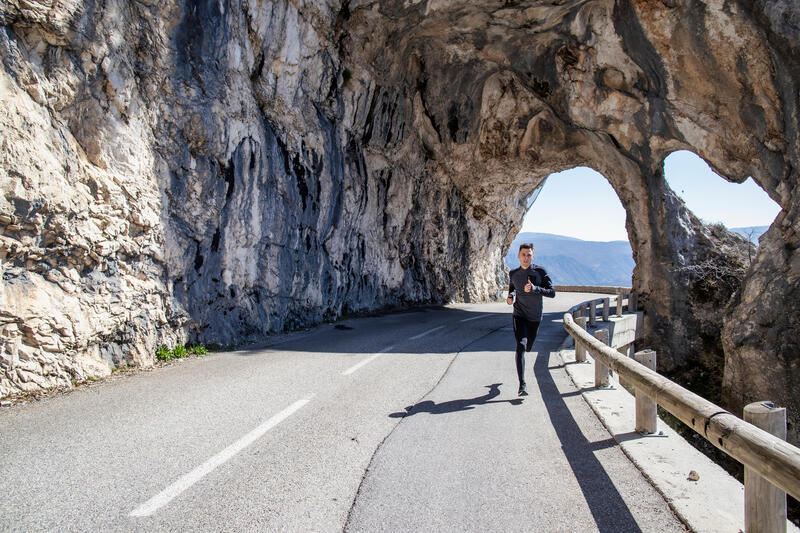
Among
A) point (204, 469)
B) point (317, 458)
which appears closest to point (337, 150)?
point (317, 458)

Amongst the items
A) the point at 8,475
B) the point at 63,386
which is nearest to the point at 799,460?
the point at 8,475

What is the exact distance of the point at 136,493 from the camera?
3461 millimetres

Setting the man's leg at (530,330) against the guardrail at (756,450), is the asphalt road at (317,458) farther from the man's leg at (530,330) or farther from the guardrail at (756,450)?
the man's leg at (530,330)

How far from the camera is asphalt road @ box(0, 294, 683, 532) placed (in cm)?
316

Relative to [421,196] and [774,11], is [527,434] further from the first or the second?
[421,196]

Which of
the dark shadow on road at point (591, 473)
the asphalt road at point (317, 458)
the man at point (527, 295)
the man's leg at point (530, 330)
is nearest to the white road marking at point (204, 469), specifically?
the asphalt road at point (317, 458)

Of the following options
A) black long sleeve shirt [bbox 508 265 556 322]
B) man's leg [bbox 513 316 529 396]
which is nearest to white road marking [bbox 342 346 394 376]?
man's leg [bbox 513 316 529 396]

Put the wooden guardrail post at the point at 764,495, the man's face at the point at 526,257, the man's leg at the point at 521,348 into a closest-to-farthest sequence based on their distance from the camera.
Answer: the wooden guardrail post at the point at 764,495 < the man's leg at the point at 521,348 < the man's face at the point at 526,257

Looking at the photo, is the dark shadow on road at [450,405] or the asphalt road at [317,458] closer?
the asphalt road at [317,458]

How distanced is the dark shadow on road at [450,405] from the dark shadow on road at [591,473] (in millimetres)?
675

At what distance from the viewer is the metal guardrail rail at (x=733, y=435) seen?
2418mm

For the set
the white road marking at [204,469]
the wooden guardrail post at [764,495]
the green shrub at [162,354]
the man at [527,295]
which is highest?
the man at [527,295]

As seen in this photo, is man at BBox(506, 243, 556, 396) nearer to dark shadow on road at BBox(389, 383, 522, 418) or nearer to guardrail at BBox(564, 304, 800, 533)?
dark shadow on road at BBox(389, 383, 522, 418)

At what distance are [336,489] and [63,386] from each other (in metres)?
5.22
